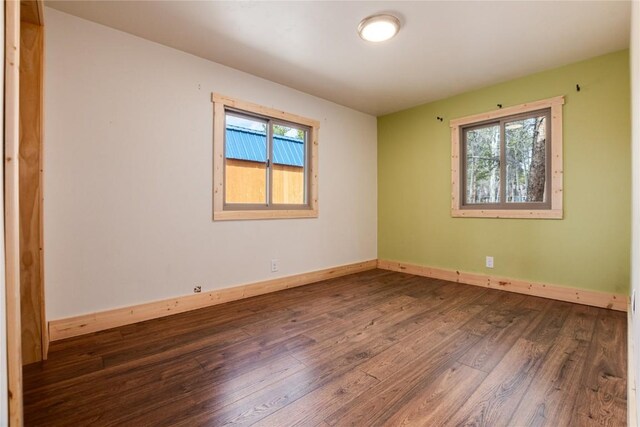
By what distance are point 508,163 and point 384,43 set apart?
6.78ft

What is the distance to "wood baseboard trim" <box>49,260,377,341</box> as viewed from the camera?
218cm

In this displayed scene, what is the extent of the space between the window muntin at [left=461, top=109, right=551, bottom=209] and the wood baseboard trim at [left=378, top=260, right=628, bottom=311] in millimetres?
856

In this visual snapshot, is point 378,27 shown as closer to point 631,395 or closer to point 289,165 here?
point 289,165

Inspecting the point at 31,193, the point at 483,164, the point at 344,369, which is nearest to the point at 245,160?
the point at 31,193

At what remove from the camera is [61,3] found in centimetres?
209

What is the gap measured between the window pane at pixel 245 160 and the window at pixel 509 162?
8.00ft

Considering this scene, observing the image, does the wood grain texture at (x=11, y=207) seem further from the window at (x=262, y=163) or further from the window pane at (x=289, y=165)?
the window pane at (x=289, y=165)

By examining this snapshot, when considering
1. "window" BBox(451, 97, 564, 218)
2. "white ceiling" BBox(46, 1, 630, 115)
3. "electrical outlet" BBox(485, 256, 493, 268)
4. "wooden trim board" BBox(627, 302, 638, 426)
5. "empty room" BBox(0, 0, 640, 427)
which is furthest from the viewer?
"electrical outlet" BBox(485, 256, 493, 268)

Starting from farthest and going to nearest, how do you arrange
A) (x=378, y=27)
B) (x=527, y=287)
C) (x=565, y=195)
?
(x=527, y=287) < (x=565, y=195) < (x=378, y=27)

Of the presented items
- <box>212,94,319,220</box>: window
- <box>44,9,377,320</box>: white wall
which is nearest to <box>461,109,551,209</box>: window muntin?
<box>212,94,319,220</box>: window

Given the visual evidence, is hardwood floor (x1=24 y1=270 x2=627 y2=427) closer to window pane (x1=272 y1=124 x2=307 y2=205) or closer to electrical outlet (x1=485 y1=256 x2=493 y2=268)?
electrical outlet (x1=485 y1=256 x2=493 y2=268)

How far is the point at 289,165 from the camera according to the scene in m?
3.71

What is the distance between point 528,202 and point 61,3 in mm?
4560

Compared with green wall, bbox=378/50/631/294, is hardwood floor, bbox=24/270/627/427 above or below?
below
